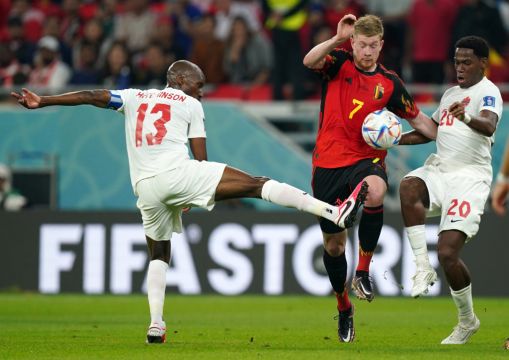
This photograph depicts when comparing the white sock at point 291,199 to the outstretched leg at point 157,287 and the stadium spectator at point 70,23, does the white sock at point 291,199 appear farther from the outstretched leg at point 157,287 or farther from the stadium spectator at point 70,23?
the stadium spectator at point 70,23

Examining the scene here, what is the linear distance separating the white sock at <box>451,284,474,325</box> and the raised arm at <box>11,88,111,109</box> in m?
3.42

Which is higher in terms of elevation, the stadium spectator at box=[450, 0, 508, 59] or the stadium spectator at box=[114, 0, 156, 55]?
the stadium spectator at box=[450, 0, 508, 59]

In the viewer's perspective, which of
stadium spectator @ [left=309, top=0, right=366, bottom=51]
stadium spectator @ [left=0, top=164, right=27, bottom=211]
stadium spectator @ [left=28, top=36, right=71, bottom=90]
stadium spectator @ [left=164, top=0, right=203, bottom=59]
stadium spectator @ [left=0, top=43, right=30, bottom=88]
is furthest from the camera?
stadium spectator @ [left=164, top=0, right=203, bottom=59]

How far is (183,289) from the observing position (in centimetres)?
1834

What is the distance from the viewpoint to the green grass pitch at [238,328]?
9891 millimetres

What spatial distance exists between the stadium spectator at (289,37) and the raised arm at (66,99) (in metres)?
9.14

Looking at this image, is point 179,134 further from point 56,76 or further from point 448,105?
point 56,76

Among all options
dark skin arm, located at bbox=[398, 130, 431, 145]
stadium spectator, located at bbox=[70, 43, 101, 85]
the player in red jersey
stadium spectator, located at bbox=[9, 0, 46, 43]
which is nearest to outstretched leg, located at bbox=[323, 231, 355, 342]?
the player in red jersey

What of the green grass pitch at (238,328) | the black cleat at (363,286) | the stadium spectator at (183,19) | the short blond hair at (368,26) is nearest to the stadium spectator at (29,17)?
the stadium spectator at (183,19)

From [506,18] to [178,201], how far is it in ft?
40.0

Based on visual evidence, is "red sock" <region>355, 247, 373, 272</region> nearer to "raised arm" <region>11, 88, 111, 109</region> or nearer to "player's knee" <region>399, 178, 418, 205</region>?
"player's knee" <region>399, 178, 418, 205</region>

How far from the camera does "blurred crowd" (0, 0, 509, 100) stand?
64.4ft

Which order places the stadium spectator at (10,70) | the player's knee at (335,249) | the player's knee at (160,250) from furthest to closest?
the stadium spectator at (10,70)
the player's knee at (335,249)
the player's knee at (160,250)

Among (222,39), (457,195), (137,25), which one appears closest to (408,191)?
(457,195)
